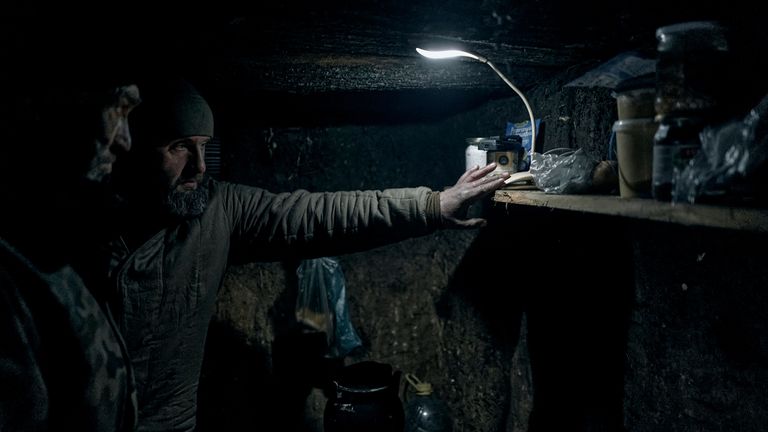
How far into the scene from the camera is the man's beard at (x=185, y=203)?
6.48 ft

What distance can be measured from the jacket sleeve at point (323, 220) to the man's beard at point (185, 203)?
8.1 inches

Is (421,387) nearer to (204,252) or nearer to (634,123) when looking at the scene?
(204,252)

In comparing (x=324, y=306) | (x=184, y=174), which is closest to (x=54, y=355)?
(x=184, y=174)

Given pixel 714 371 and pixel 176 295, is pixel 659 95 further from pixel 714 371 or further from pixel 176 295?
pixel 176 295

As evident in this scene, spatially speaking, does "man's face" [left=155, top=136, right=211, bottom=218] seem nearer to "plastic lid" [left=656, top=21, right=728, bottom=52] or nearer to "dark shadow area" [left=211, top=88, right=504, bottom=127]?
"dark shadow area" [left=211, top=88, right=504, bottom=127]

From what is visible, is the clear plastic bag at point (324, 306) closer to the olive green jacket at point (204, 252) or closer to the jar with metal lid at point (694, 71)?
the olive green jacket at point (204, 252)

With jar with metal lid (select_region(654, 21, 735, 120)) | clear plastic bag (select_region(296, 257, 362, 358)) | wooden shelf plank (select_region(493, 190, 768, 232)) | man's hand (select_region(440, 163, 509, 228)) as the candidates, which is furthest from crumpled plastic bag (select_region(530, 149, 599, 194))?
clear plastic bag (select_region(296, 257, 362, 358))

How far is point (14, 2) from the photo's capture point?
1300 mm

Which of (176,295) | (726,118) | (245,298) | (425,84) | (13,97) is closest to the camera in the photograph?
(726,118)

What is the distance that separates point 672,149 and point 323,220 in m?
1.51

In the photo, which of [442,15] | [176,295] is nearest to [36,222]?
[176,295]

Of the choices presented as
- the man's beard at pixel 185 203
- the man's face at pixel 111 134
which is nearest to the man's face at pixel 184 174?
the man's beard at pixel 185 203

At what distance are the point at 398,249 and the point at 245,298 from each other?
1.17 metres

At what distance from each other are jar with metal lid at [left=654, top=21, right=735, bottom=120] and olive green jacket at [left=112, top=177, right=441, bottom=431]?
1.08 meters
